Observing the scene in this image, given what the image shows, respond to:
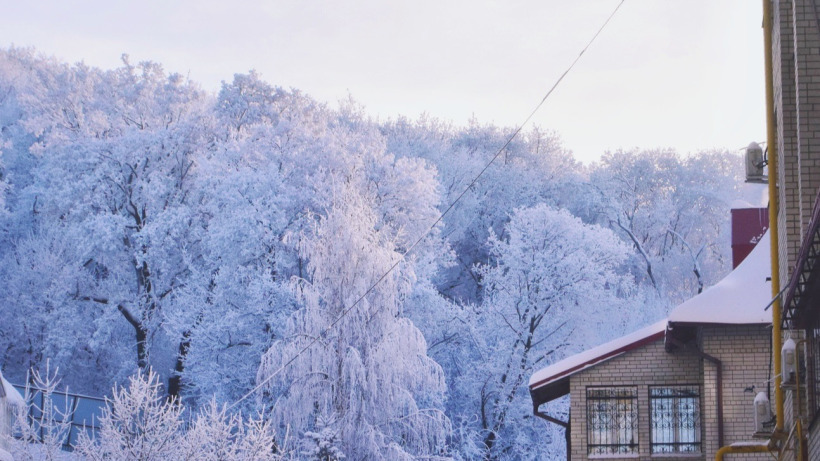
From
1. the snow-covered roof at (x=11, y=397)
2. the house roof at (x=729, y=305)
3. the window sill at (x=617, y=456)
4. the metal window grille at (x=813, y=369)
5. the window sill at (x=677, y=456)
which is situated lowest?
the window sill at (x=617, y=456)

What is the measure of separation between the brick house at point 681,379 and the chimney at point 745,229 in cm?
391

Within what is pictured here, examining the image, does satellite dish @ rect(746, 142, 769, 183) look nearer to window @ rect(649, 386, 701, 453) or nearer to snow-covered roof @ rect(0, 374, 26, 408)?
window @ rect(649, 386, 701, 453)

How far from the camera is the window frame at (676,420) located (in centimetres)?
1917

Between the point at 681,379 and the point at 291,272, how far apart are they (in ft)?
77.0

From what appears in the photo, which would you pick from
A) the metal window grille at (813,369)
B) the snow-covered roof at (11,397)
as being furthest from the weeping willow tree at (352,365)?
the metal window grille at (813,369)

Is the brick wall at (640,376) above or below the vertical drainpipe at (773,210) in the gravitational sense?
below

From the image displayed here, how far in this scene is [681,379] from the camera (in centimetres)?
1952

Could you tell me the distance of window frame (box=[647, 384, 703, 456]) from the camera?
19.2 m

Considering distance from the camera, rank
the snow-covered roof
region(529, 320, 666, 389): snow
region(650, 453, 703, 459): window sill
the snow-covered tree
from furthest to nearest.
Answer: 1. the snow-covered tree
2. the snow-covered roof
3. region(529, 320, 666, 389): snow
4. region(650, 453, 703, 459): window sill

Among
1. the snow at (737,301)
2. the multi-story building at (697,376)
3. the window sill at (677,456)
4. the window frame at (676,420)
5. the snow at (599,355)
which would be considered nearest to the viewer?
the multi-story building at (697,376)

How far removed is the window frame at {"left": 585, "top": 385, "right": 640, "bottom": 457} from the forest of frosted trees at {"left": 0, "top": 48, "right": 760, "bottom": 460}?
1106 cm

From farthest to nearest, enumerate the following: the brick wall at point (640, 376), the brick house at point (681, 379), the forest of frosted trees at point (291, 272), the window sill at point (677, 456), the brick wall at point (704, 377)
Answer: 1. the forest of frosted trees at point (291, 272)
2. the brick wall at point (640, 376)
3. the window sill at point (677, 456)
4. the brick wall at point (704, 377)
5. the brick house at point (681, 379)

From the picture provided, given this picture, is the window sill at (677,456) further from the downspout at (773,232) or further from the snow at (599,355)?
the downspout at (773,232)

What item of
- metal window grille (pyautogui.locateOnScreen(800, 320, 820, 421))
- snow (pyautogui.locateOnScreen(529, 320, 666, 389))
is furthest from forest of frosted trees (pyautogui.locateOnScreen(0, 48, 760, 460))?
metal window grille (pyautogui.locateOnScreen(800, 320, 820, 421))
